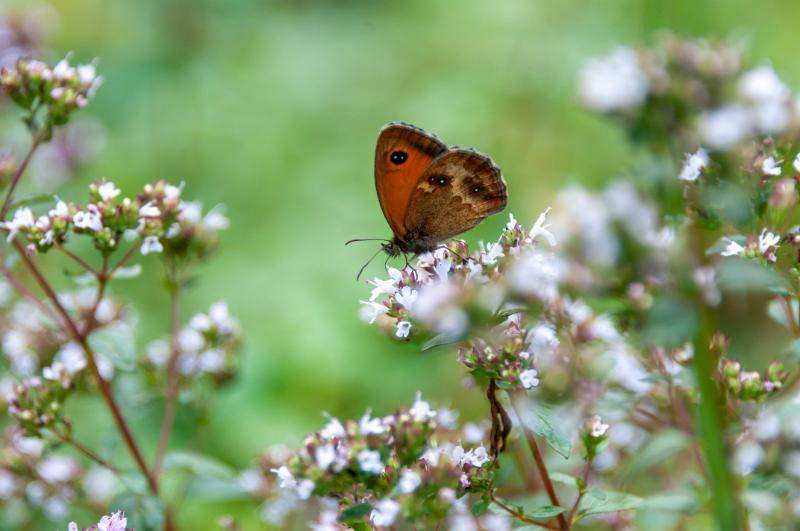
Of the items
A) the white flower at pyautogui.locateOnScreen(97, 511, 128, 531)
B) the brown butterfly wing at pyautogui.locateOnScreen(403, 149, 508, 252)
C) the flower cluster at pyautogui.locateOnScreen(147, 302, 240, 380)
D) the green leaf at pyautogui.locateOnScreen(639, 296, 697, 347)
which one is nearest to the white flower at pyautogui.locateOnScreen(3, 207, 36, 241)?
the flower cluster at pyautogui.locateOnScreen(147, 302, 240, 380)

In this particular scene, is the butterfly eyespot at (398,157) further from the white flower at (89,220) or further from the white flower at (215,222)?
the white flower at (89,220)

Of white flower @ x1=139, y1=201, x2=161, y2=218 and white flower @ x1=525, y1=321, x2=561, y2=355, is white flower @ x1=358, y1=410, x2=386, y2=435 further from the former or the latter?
white flower @ x1=139, y1=201, x2=161, y2=218

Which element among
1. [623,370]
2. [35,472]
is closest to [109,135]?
[35,472]

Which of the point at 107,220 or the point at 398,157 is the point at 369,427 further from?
the point at 398,157

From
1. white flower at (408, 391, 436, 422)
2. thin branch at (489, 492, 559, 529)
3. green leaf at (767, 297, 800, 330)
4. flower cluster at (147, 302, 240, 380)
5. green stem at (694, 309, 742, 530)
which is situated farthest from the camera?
flower cluster at (147, 302, 240, 380)

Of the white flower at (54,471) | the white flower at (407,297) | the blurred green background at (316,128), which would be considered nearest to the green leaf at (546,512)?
the white flower at (407,297)

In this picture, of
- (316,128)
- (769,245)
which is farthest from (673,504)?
(316,128)

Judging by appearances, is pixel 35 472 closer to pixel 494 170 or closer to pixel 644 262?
pixel 494 170
